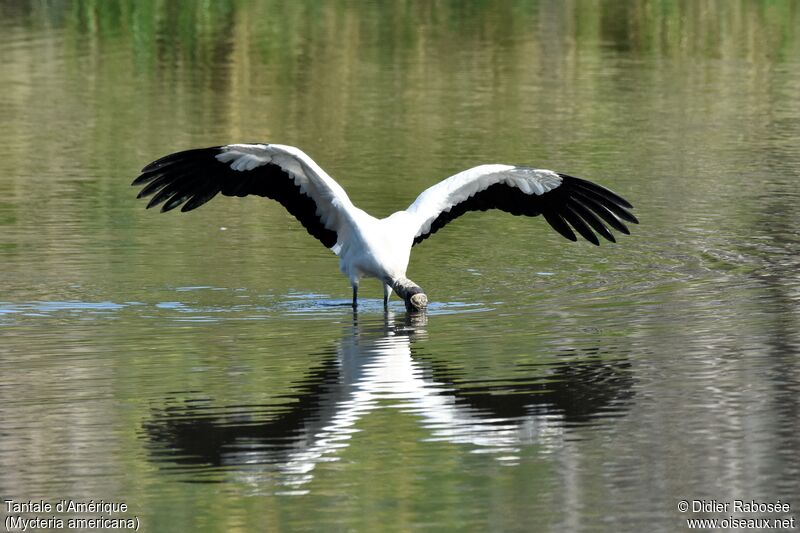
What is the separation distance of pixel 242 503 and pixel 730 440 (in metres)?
2.43

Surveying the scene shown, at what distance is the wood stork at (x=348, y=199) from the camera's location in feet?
40.3

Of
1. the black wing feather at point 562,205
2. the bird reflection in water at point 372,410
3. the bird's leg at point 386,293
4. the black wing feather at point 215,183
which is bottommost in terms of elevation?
the bird reflection in water at point 372,410

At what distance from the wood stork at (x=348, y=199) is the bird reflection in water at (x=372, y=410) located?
1706 mm

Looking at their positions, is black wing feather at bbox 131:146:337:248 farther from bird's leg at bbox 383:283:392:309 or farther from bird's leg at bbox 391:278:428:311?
bird's leg at bbox 391:278:428:311

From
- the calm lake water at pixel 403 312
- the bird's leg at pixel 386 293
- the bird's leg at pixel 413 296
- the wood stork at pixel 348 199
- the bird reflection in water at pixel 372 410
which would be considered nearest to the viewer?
the calm lake water at pixel 403 312

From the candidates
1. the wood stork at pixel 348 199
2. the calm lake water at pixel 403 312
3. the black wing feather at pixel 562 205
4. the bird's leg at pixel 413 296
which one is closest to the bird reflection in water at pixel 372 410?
the calm lake water at pixel 403 312

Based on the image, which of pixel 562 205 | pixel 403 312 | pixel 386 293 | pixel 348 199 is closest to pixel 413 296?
pixel 403 312

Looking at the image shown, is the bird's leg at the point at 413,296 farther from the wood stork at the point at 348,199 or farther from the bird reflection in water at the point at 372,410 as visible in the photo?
the bird reflection in water at the point at 372,410

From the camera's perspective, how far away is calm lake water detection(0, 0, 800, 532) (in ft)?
26.0

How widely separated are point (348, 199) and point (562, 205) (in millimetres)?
1750

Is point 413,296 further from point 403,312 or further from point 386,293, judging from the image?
point 386,293

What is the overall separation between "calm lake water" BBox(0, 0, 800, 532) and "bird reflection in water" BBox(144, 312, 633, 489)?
0.08ft

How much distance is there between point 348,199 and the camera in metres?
12.5

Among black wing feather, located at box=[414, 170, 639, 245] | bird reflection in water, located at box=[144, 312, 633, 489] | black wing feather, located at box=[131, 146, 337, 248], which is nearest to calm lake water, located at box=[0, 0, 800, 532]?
bird reflection in water, located at box=[144, 312, 633, 489]
